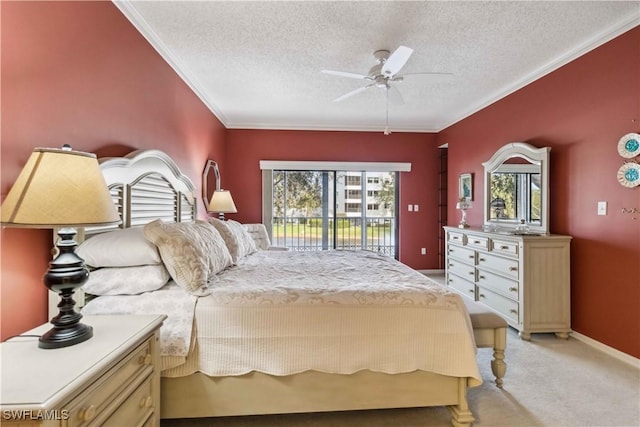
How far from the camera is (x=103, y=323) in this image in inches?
52.4

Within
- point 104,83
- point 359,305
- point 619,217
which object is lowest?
point 359,305

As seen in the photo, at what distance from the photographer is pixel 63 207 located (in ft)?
3.40

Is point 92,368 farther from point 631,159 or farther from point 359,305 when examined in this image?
point 631,159

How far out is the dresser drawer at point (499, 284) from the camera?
3003mm

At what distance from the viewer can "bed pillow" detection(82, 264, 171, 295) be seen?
1.67 m

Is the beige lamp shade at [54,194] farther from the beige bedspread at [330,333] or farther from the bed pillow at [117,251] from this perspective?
the beige bedspread at [330,333]

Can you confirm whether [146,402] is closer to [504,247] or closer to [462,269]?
[504,247]

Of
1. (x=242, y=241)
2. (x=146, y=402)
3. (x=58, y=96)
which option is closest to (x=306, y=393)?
(x=146, y=402)

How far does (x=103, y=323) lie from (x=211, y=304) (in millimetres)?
490

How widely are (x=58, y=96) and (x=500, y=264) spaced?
12.4ft

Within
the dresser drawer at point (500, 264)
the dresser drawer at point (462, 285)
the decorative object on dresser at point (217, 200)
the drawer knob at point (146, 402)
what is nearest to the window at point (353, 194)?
the dresser drawer at point (462, 285)

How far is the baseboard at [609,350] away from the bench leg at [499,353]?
1228mm

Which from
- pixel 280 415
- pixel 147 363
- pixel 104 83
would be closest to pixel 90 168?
pixel 147 363

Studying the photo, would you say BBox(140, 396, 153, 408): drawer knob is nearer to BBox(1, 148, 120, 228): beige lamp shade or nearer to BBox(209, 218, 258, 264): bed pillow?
BBox(1, 148, 120, 228): beige lamp shade
